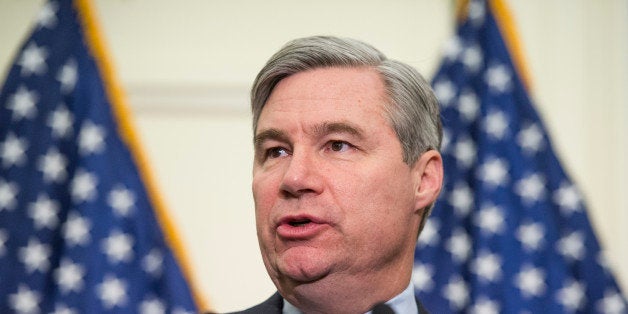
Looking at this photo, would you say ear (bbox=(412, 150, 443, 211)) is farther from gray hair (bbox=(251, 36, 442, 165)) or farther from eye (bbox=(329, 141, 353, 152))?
eye (bbox=(329, 141, 353, 152))

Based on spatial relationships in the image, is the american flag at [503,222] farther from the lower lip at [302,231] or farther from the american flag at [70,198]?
the lower lip at [302,231]

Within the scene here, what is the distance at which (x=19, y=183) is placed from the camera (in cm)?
291

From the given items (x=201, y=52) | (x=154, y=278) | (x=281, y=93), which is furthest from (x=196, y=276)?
(x=281, y=93)

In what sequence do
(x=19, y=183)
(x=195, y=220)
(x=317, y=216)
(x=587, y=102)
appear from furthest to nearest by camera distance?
(x=587, y=102)
(x=195, y=220)
(x=19, y=183)
(x=317, y=216)

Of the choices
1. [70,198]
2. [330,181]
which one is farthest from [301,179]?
[70,198]

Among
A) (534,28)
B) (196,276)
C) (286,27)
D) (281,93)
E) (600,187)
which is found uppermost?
(281,93)

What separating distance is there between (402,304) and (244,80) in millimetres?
1877

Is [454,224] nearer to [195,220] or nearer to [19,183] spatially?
[195,220]

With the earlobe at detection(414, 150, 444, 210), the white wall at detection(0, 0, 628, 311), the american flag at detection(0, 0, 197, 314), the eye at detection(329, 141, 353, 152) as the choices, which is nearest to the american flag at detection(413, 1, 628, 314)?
the white wall at detection(0, 0, 628, 311)

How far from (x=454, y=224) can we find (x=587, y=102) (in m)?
0.87

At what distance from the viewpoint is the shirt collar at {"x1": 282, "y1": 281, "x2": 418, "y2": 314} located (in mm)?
1491

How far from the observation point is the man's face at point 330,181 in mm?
1383

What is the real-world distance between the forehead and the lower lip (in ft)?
0.70

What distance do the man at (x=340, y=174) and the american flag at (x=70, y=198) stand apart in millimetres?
1467
